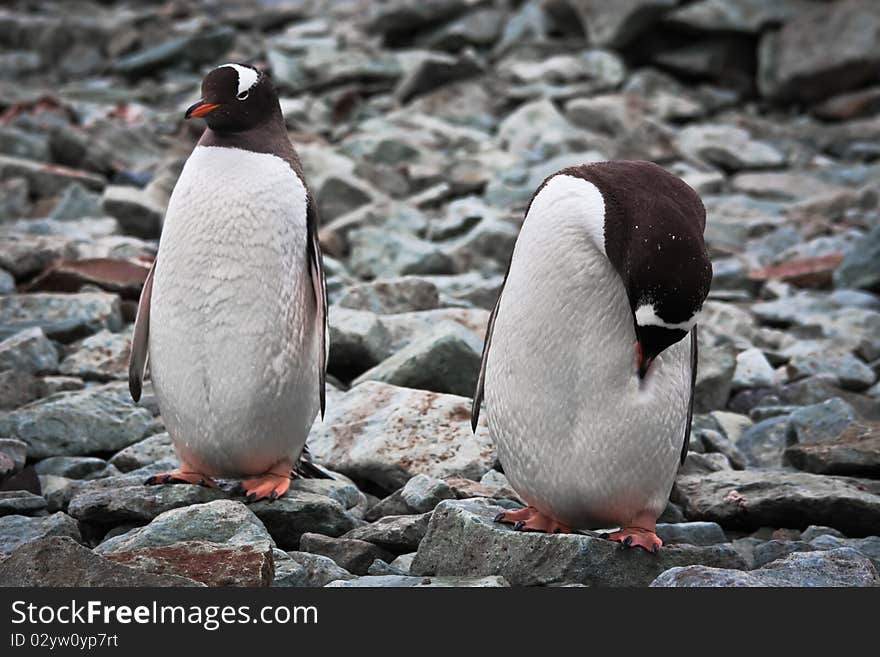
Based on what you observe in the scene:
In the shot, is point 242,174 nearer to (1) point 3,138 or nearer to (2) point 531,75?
(1) point 3,138

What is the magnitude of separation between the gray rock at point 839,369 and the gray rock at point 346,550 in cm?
358

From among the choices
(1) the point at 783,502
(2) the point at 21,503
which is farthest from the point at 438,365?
(2) the point at 21,503

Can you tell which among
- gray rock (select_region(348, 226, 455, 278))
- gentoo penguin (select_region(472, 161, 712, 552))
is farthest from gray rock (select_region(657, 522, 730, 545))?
gray rock (select_region(348, 226, 455, 278))

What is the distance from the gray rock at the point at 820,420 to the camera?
568 centimetres

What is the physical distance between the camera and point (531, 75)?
1506 cm

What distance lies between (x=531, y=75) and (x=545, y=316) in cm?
1150

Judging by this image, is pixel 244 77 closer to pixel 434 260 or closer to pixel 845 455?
pixel 845 455

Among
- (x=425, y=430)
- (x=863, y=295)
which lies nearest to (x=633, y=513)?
(x=425, y=430)

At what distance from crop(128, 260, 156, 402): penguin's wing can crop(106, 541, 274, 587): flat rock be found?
1298 millimetres

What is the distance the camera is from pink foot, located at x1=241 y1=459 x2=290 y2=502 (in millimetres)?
4367

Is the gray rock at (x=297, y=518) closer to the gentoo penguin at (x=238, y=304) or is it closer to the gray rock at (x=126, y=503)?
the gentoo penguin at (x=238, y=304)

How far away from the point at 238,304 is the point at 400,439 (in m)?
0.98

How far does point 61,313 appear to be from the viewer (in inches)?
257

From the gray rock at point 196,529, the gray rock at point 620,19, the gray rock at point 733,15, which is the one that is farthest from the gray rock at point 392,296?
the gray rock at point 733,15
